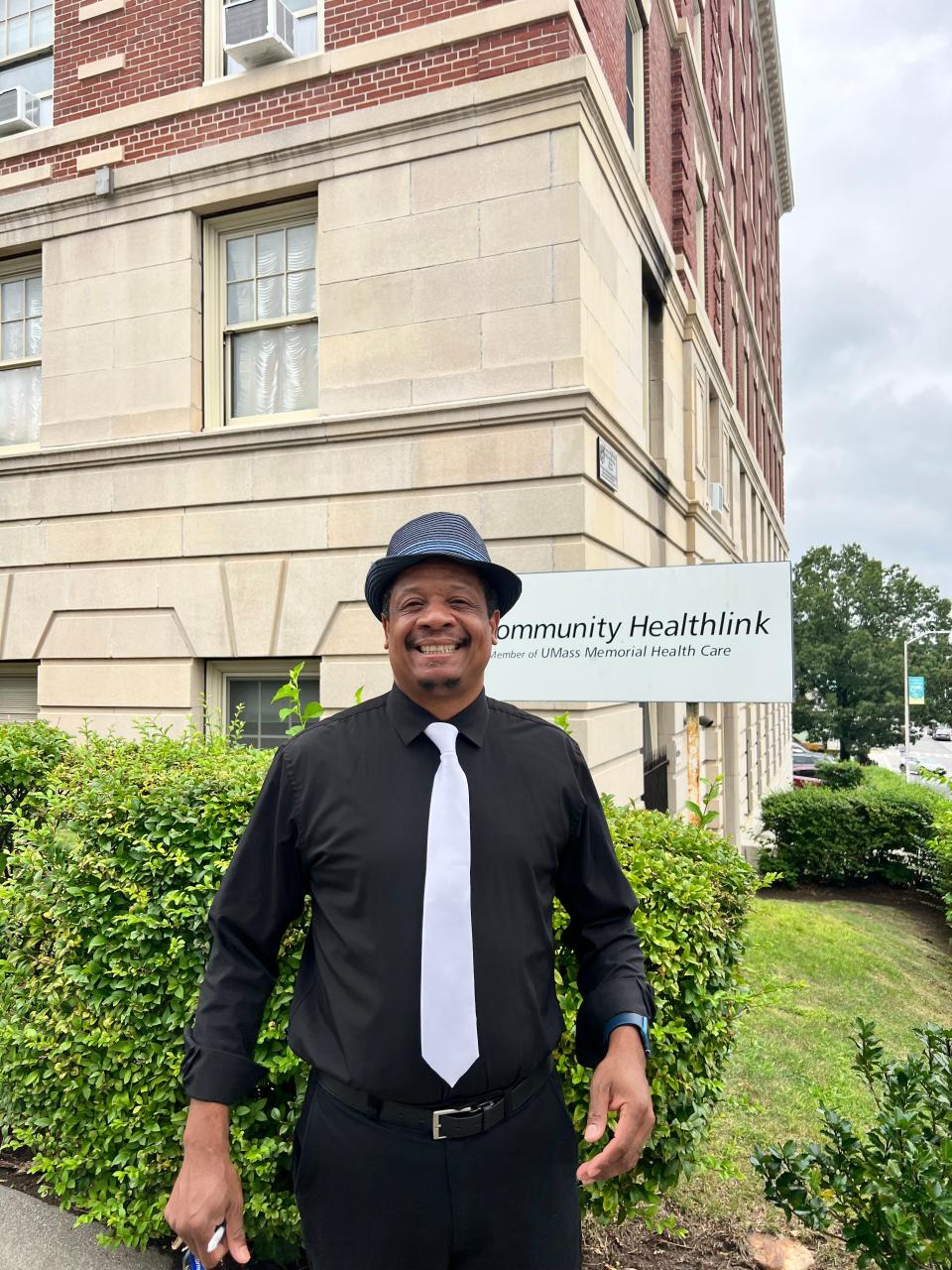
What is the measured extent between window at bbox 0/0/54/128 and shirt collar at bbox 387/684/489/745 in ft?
36.2

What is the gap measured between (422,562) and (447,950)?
0.90 m

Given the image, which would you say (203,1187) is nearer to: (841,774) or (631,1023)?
(631,1023)

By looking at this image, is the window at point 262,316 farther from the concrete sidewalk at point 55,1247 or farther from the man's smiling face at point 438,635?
the man's smiling face at point 438,635

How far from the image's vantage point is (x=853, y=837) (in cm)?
1343

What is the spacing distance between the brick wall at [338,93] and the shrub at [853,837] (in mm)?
10799

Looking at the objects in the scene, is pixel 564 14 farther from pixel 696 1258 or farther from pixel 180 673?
pixel 696 1258

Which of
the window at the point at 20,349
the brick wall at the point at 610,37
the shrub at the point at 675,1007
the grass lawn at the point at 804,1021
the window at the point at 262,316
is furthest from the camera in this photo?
the window at the point at 20,349

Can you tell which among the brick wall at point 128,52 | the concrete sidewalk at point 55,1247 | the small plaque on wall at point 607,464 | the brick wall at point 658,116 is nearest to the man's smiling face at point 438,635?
the concrete sidewalk at point 55,1247

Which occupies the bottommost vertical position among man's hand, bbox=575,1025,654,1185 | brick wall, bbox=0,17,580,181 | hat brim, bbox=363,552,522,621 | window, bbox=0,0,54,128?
man's hand, bbox=575,1025,654,1185

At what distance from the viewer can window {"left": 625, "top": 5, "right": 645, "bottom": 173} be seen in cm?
1080

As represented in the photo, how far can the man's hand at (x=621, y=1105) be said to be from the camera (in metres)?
1.92

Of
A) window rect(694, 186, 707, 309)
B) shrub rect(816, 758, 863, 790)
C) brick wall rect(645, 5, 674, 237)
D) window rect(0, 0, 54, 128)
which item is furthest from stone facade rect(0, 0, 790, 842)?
shrub rect(816, 758, 863, 790)

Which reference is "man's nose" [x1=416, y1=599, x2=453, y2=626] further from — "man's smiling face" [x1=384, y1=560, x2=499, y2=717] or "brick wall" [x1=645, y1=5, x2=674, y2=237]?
"brick wall" [x1=645, y1=5, x2=674, y2=237]

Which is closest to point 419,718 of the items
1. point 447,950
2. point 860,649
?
point 447,950
